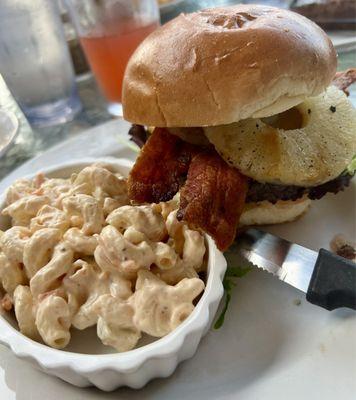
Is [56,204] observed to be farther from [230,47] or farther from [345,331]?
[345,331]

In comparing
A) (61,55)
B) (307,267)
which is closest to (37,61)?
(61,55)

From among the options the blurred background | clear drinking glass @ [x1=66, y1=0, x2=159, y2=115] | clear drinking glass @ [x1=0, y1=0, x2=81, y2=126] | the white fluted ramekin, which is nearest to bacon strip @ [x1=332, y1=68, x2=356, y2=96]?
the blurred background

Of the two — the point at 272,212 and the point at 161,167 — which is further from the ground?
the point at 161,167

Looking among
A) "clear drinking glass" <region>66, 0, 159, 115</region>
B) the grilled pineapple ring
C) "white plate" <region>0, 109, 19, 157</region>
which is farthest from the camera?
"clear drinking glass" <region>66, 0, 159, 115</region>

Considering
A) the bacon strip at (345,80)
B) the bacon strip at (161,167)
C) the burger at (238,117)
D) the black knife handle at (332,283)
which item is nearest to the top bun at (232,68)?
the burger at (238,117)

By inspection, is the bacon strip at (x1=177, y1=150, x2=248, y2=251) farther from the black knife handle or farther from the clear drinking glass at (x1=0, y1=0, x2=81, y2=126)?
the clear drinking glass at (x1=0, y1=0, x2=81, y2=126)

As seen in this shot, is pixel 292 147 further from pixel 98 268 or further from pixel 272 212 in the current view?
pixel 98 268

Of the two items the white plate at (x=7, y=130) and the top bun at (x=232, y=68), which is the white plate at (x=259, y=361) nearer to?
the top bun at (x=232, y=68)
